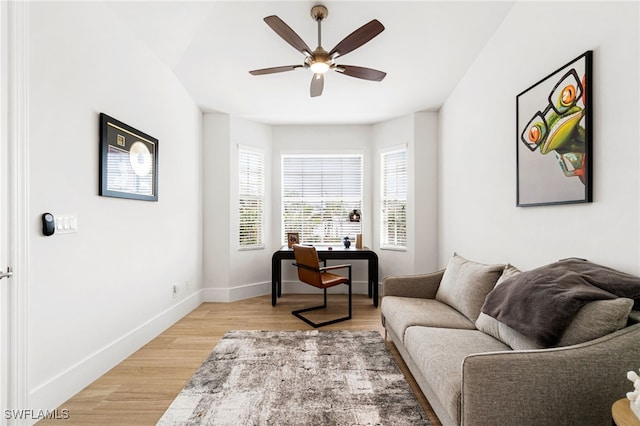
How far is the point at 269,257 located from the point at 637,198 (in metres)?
4.12

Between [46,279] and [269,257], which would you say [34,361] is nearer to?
[46,279]

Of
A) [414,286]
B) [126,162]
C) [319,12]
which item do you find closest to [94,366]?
[126,162]

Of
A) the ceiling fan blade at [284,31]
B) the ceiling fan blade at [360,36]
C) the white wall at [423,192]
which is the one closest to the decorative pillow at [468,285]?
the white wall at [423,192]

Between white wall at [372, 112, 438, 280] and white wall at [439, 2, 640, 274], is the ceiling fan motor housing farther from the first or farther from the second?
white wall at [372, 112, 438, 280]

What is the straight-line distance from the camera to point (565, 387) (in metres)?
1.21

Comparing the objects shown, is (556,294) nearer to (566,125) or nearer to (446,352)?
(446,352)

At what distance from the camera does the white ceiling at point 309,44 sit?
244 cm

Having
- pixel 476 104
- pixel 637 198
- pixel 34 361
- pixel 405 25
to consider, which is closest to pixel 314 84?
pixel 405 25

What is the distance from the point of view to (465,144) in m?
3.27

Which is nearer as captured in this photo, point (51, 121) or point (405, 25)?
point (51, 121)

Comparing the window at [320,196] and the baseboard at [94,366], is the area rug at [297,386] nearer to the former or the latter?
the baseboard at [94,366]

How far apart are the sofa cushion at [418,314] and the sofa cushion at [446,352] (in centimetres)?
12

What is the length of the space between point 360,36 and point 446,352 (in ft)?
7.04

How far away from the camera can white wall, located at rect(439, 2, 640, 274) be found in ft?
4.77
